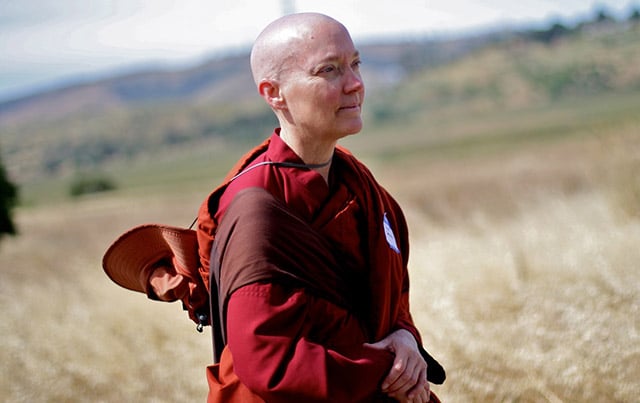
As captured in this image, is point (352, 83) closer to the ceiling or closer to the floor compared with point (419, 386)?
closer to the ceiling

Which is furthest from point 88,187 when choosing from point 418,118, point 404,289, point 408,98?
point 408,98

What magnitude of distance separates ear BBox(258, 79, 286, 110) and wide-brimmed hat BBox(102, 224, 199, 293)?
482mm

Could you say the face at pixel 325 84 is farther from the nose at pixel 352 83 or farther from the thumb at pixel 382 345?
the thumb at pixel 382 345

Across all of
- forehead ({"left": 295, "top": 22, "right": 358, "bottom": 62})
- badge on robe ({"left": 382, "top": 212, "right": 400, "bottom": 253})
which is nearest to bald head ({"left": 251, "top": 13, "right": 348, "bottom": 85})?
forehead ({"left": 295, "top": 22, "right": 358, "bottom": 62})

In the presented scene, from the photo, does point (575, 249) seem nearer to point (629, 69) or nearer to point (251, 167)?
point (251, 167)

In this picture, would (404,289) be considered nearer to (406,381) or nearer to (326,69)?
(406,381)

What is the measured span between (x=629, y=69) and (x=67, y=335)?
252 ft

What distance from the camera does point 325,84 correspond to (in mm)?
2443

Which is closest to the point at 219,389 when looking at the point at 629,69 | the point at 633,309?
the point at 633,309

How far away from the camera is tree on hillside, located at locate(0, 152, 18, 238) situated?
1159 centimetres

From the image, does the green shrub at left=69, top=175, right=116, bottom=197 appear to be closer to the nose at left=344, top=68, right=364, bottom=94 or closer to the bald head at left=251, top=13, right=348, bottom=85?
the bald head at left=251, top=13, right=348, bottom=85

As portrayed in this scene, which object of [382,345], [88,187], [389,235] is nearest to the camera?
[382,345]

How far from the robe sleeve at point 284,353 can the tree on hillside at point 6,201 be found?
993 centimetres

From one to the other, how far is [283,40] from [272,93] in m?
0.16
